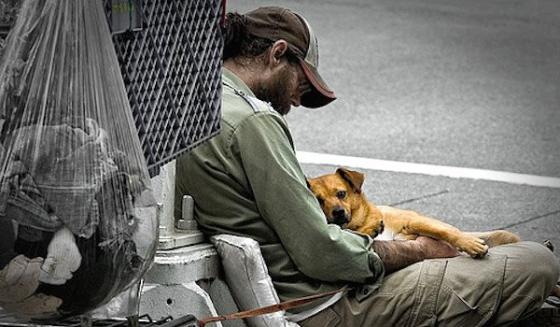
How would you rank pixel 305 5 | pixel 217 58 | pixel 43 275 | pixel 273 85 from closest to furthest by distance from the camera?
pixel 43 275 < pixel 217 58 < pixel 273 85 < pixel 305 5

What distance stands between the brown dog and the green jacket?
476mm

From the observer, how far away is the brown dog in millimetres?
4770

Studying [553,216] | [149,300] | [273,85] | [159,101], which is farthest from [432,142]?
[159,101]

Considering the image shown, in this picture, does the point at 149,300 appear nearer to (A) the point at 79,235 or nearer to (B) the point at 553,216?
(A) the point at 79,235

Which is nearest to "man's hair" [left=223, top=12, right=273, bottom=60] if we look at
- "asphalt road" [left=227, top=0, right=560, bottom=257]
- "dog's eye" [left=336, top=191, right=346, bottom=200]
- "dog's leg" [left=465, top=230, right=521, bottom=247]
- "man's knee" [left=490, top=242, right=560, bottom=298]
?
"dog's eye" [left=336, top=191, right=346, bottom=200]

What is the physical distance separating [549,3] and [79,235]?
543 inches

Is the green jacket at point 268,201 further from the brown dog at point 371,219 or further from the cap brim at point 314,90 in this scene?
the brown dog at point 371,219

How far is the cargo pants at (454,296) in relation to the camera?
4.43 metres

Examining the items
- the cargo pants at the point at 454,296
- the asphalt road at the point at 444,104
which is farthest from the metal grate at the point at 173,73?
the asphalt road at the point at 444,104

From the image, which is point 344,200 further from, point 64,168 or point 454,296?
point 64,168

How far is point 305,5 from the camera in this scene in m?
14.3

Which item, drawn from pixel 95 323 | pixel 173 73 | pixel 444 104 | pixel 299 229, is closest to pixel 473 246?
pixel 299 229

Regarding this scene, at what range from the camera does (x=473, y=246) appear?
181 inches

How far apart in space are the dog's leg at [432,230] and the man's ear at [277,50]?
2.47 feet
